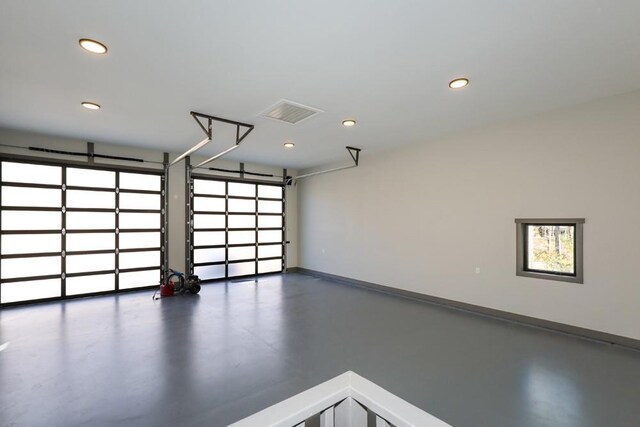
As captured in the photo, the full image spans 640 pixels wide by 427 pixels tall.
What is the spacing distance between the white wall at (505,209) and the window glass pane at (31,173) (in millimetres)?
5924

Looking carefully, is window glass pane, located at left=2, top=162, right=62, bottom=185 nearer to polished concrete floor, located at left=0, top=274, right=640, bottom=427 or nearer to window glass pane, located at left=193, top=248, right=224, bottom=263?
polished concrete floor, located at left=0, top=274, right=640, bottom=427

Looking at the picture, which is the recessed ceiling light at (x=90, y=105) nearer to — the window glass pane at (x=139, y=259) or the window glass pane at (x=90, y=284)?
the window glass pane at (x=139, y=259)

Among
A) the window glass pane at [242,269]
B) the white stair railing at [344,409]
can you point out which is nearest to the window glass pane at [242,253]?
the window glass pane at [242,269]

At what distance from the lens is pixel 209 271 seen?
7.34 m

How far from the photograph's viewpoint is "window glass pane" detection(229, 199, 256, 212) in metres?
7.77

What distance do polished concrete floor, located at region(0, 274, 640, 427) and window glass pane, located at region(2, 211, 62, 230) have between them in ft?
4.78

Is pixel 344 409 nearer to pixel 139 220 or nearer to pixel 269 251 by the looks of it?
pixel 139 220

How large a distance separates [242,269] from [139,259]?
2422 millimetres

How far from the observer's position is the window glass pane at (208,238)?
23.5 ft

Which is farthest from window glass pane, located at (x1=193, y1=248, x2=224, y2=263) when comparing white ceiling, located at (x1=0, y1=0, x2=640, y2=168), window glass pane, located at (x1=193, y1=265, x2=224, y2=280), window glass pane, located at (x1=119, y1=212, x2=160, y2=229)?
white ceiling, located at (x1=0, y1=0, x2=640, y2=168)

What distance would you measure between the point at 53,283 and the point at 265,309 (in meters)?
4.13

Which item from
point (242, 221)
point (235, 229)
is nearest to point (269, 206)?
point (242, 221)

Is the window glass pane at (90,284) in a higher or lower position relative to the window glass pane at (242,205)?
lower

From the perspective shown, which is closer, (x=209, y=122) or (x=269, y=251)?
(x=209, y=122)
